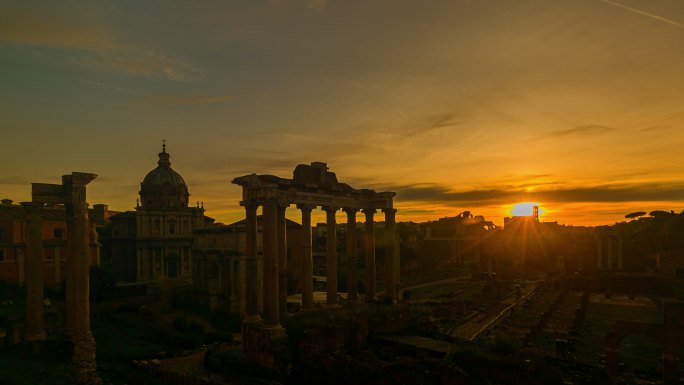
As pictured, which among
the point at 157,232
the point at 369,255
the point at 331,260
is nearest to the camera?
the point at 331,260

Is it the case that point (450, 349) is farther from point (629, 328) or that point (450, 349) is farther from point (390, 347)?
point (629, 328)

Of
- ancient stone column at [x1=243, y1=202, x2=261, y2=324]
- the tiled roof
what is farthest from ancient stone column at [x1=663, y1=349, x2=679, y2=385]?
the tiled roof

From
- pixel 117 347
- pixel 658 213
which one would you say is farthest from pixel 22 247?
pixel 658 213

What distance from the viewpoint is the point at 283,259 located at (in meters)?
19.8

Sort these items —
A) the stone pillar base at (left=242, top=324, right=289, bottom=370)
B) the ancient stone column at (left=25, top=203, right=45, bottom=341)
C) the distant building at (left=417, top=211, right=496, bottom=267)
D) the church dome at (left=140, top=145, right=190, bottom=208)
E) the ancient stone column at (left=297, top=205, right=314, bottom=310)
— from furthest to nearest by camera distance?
the distant building at (left=417, top=211, right=496, bottom=267) → the church dome at (left=140, top=145, right=190, bottom=208) → the ancient stone column at (left=297, top=205, right=314, bottom=310) → the ancient stone column at (left=25, top=203, right=45, bottom=341) → the stone pillar base at (left=242, top=324, right=289, bottom=370)

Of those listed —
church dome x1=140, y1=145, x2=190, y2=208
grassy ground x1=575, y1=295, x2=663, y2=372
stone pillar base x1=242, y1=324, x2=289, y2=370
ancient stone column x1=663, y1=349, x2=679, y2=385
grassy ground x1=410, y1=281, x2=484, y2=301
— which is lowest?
grassy ground x1=410, y1=281, x2=484, y2=301

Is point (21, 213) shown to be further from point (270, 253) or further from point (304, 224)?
point (270, 253)

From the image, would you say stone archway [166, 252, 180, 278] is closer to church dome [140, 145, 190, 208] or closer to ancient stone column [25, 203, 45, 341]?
church dome [140, 145, 190, 208]

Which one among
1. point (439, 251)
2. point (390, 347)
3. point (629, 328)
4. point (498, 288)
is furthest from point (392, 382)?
point (439, 251)

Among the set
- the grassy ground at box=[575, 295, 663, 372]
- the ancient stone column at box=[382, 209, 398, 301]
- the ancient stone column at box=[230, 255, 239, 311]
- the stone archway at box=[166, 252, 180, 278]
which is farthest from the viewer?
the stone archway at box=[166, 252, 180, 278]

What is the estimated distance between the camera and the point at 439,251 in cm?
7675

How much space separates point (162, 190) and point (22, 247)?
15655 mm

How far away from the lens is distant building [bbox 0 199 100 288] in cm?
3944

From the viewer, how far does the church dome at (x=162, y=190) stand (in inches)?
2082
